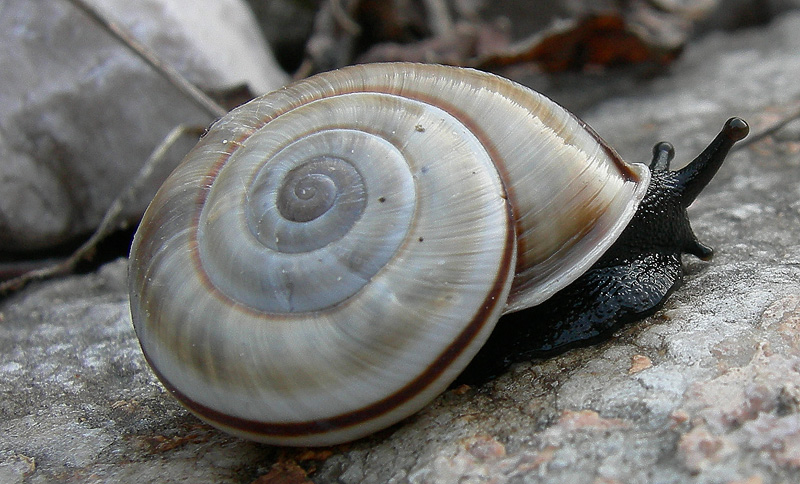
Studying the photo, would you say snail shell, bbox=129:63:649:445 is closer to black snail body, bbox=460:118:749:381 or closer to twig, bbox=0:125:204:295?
black snail body, bbox=460:118:749:381

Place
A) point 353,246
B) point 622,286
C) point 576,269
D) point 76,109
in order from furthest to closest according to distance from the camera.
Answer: point 76,109 → point 622,286 → point 576,269 → point 353,246

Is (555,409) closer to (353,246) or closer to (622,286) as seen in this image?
(622,286)

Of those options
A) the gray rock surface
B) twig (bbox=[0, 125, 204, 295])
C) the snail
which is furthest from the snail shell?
twig (bbox=[0, 125, 204, 295])

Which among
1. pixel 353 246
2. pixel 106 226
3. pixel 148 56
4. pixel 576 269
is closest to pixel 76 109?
pixel 148 56

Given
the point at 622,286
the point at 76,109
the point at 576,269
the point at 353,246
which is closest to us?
the point at 353,246

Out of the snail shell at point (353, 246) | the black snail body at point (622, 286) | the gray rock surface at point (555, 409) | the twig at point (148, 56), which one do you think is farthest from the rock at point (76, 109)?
the black snail body at point (622, 286)

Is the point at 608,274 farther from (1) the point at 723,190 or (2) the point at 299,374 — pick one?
(1) the point at 723,190

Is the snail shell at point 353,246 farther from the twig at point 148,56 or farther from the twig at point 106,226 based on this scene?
the twig at point 148,56
